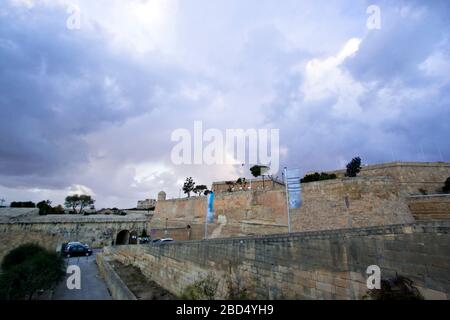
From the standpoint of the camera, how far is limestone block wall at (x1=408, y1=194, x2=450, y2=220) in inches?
579

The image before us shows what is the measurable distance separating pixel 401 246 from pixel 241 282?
441 cm

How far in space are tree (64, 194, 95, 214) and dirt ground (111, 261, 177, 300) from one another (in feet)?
A: 207

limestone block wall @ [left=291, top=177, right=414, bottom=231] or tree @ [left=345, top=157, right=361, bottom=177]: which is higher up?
tree @ [left=345, top=157, right=361, bottom=177]

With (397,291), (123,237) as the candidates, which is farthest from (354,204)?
(123,237)

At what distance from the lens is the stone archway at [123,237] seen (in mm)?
36594

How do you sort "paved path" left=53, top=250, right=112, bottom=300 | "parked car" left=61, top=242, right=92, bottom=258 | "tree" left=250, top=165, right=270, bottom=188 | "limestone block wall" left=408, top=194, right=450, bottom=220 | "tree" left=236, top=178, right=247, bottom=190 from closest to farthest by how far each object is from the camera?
"paved path" left=53, top=250, right=112, bottom=300, "limestone block wall" left=408, top=194, right=450, bottom=220, "parked car" left=61, top=242, right=92, bottom=258, "tree" left=250, top=165, right=270, bottom=188, "tree" left=236, top=178, right=247, bottom=190

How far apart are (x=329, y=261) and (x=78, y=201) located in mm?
79608

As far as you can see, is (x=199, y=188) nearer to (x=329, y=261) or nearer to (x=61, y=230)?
(x=61, y=230)

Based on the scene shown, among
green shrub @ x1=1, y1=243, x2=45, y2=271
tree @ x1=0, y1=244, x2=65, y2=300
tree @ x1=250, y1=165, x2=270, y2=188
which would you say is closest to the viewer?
tree @ x1=0, y1=244, x2=65, y2=300

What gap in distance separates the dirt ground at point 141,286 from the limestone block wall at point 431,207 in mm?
16000

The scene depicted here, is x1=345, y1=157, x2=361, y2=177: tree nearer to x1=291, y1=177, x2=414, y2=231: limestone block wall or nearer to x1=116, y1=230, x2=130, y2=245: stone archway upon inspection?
x1=291, y1=177, x2=414, y2=231: limestone block wall

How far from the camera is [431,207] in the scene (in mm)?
15016

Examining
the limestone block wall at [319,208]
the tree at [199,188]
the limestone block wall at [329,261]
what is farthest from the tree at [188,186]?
the limestone block wall at [329,261]

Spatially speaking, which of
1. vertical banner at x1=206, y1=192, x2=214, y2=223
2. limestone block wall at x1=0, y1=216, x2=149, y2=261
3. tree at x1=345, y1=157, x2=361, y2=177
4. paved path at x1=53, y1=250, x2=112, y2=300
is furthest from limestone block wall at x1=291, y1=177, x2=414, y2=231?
limestone block wall at x1=0, y1=216, x2=149, y2=261
